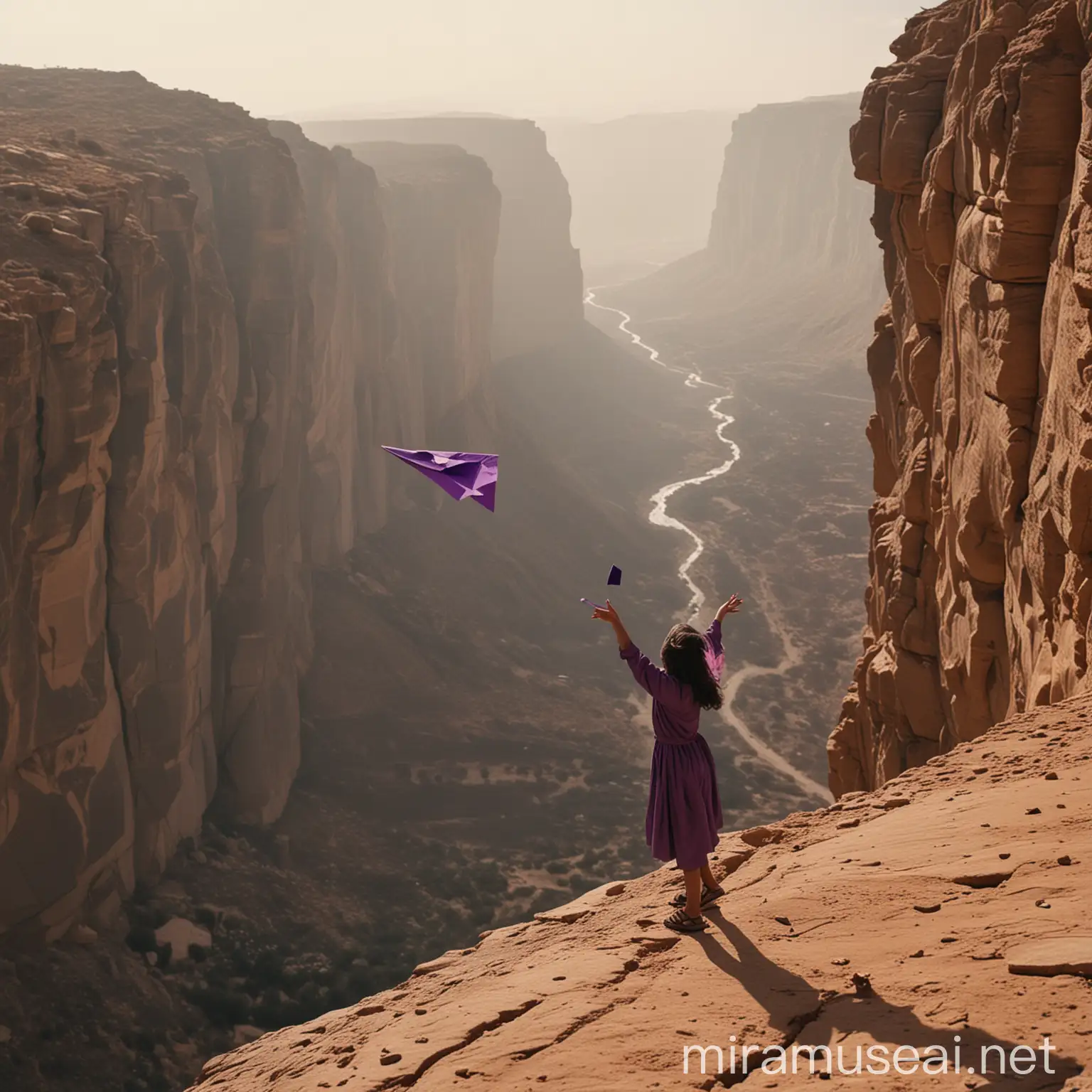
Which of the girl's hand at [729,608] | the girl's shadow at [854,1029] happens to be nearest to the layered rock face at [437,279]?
the girl's hand at [729,608]

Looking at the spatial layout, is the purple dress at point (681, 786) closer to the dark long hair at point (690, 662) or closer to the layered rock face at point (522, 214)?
the dark long hair at point (690, 662)

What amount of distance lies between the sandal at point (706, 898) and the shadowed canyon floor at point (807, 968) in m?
0.11

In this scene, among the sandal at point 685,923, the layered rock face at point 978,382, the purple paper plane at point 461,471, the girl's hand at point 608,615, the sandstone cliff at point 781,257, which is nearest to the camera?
the girl's hand at point 608,615

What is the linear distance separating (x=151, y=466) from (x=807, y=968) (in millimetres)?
23509

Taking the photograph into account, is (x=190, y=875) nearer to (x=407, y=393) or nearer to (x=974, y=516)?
(x=974, y=516)

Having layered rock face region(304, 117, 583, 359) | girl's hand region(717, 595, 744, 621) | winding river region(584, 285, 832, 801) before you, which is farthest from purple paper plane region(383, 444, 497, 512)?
layered rock face region(304, 117, 583, 359)

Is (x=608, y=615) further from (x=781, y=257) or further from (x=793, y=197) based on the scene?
(x=793, y=197)

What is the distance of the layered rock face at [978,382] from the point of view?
525 inches

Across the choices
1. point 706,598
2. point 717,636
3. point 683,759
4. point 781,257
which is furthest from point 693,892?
point 781,257

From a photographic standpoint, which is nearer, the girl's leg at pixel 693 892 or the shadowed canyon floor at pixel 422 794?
the girl's leg at pixel 693 892

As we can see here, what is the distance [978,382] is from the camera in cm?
1664

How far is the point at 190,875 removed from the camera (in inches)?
1160

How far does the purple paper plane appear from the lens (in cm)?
1370

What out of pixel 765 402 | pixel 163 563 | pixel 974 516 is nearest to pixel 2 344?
pixel 163 563
